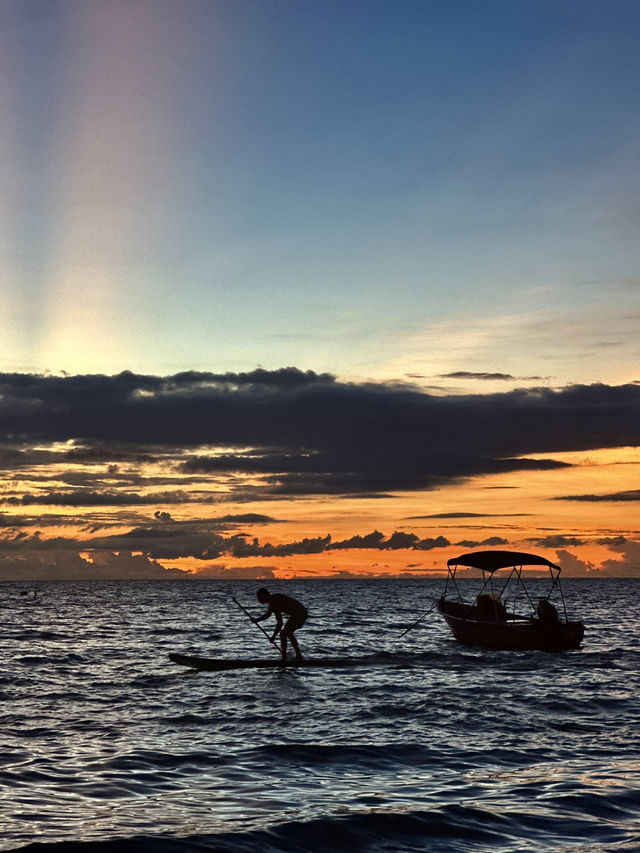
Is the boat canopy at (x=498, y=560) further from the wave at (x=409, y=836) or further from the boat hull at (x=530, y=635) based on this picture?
the wave at (x=409, y=836)

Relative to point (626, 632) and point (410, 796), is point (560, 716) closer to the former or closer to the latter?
point (410, 796)

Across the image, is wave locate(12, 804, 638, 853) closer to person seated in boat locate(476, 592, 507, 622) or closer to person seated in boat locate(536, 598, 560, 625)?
person seated in boat locate(536, 598, 560, 625)

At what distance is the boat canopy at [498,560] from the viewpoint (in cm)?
3650

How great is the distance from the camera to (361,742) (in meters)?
16.1

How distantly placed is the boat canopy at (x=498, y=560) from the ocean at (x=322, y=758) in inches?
267

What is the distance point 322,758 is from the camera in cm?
1465

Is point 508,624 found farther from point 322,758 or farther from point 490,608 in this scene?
point 322,758

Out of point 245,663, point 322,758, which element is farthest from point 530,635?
point 322,758

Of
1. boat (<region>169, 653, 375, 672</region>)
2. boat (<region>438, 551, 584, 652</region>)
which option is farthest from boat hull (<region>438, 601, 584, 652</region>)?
boat (<region>169, 653, 375, 672</region>)

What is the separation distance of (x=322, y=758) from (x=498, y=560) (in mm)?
23707

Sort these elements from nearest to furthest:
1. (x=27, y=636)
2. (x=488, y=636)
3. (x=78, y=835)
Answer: (x=78, y=835) → (x=488, y=636) → (x=27, y=636)

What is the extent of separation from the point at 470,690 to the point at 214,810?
44.3 feet

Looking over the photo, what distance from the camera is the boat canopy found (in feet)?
120

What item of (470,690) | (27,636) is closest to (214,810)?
(470,690)
